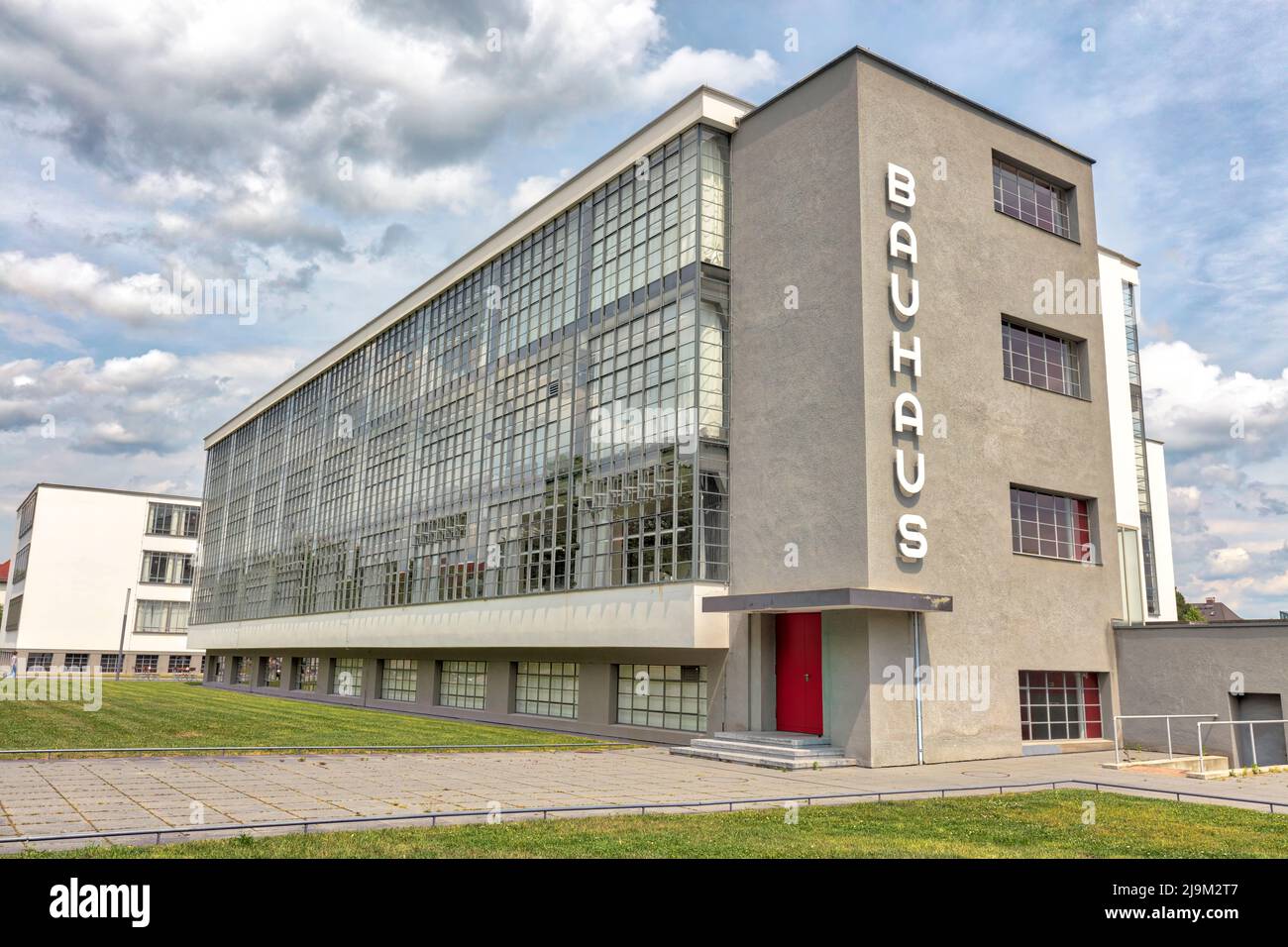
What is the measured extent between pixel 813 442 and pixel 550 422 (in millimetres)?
11821

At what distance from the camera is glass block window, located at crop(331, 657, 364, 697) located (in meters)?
47.4

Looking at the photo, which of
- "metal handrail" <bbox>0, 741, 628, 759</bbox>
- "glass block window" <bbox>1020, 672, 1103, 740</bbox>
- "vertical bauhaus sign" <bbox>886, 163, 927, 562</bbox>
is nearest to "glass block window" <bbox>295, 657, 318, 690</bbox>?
"metal handrail" <bbox>0, 741, 628, 759</bbox>

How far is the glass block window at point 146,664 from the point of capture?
3868 inches

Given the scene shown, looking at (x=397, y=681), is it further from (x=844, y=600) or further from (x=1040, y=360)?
(x=1040, y=360)

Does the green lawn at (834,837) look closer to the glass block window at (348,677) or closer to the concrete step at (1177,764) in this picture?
the concrete step at (1177,764)

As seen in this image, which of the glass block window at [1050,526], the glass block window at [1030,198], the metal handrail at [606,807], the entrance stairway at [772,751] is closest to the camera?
the metal handrail at [606,807]

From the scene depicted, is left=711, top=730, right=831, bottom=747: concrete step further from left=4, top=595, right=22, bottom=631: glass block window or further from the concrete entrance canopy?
left=4, top=595, right=22, bottom=631: glass block window

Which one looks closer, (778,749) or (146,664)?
(778,749)

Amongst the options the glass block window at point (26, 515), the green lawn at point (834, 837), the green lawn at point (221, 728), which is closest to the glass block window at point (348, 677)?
the green lawn at point (221, 728)

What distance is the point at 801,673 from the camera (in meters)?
23.5

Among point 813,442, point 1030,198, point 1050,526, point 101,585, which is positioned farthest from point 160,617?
point 1030,198

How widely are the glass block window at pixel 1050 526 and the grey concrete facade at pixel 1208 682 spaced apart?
264 centimetres
